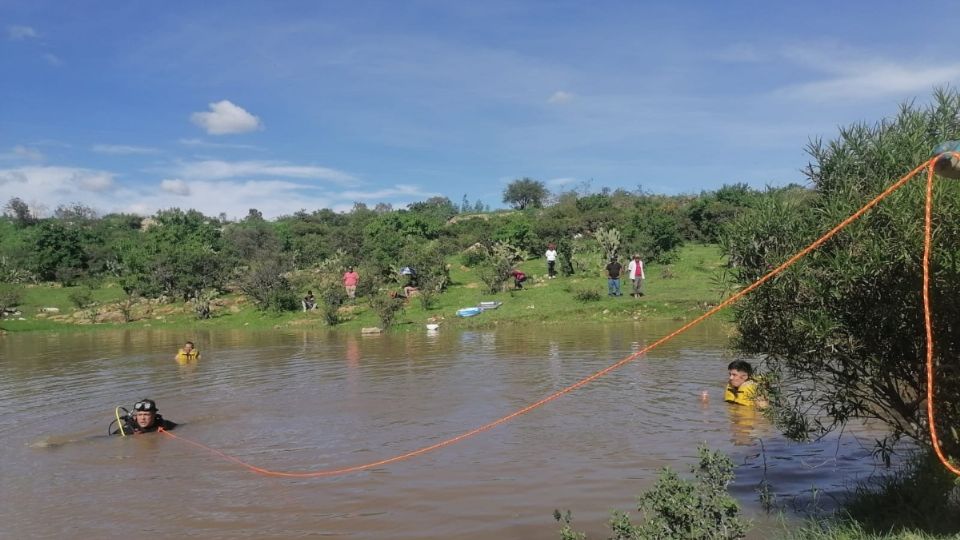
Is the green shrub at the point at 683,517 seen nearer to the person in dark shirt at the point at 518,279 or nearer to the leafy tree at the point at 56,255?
the person in dark shirt at the point at 518,279

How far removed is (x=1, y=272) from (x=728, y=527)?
156ft

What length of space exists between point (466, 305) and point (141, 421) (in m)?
17.5

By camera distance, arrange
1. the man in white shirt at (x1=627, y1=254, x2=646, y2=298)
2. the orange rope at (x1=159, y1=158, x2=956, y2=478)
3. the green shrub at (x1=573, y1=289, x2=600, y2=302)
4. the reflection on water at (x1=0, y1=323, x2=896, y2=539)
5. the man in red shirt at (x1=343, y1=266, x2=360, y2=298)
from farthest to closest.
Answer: the man in red shirt at (x1=343, y1=266, x2=360, y2=298) < the green shrub at (x1=573, y1=289, x2=600, y2=302) < the man in white shirt at (x1=627, y1=254, x2=646, y2=298) < the reflection on water at (x1=0, y1=323, x2=896, y2=539) < the orange rope at (x1=159, y1=158, x2=956, y2=478)

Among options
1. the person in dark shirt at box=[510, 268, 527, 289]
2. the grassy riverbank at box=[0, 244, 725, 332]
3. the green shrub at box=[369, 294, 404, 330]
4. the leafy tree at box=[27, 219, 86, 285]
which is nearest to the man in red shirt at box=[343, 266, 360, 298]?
the grassy riverbank at box=[0, 244, 725, 332]

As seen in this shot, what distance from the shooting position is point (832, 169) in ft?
21.2

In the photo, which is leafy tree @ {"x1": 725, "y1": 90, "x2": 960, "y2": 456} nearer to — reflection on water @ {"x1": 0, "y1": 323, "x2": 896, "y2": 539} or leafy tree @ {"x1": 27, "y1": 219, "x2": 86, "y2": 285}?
reflection on water @ {"x1": 0, "y1": 323, "x2": 896, "y2": 539}

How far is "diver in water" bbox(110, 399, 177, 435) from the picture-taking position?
11.4m

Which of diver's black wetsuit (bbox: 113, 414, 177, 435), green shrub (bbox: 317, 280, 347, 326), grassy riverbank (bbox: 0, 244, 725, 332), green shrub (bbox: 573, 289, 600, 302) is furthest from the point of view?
green shrub (bbox: 317, 280, 347, 326)

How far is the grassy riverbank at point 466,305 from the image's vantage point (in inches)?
982

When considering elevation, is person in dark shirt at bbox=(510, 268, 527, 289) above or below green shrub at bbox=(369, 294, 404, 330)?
above

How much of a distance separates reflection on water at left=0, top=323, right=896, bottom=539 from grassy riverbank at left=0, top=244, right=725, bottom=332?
5.65m

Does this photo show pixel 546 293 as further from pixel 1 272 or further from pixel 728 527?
pixel 1 272

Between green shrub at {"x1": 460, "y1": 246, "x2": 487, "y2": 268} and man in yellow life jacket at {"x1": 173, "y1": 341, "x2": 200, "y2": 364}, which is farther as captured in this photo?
green shrub at {"x1": 460, "y1": 246, "x2": 487, "y2": 268}

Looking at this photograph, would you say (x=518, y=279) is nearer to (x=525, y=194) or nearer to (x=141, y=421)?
(x=141, y=421)
